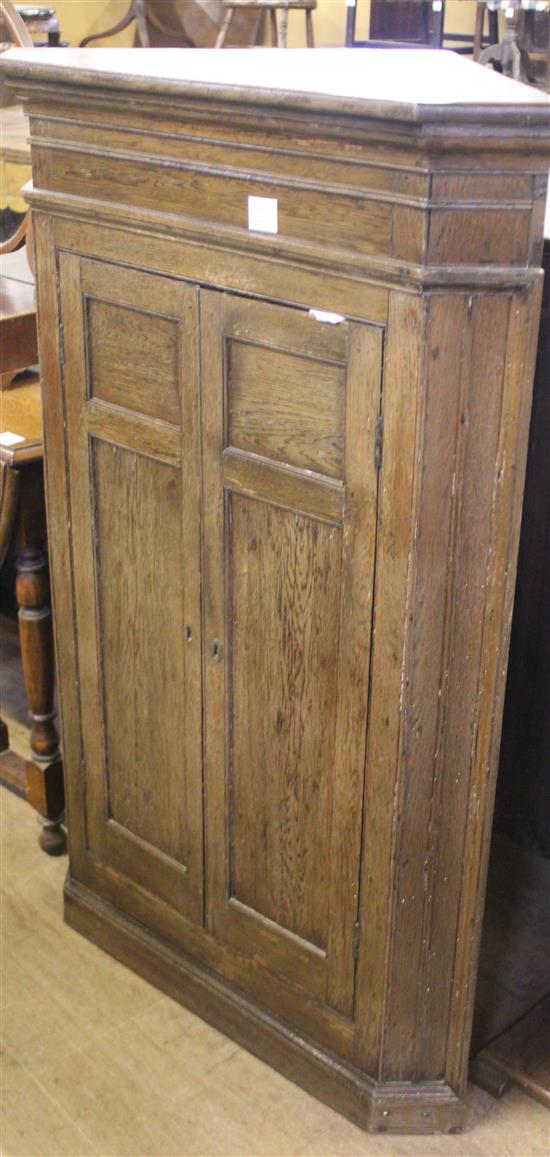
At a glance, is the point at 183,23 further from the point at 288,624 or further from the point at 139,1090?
the point at 139,1090

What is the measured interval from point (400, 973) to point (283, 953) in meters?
0.23

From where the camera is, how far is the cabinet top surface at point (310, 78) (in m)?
1.34

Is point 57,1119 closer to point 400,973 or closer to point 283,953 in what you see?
point 283,953

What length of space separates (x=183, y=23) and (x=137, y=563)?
653 centimetres

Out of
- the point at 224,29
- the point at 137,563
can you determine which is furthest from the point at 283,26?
the point at 137,563

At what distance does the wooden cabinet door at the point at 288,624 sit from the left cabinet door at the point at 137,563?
46 mm

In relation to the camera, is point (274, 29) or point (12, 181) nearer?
point (12, 181)

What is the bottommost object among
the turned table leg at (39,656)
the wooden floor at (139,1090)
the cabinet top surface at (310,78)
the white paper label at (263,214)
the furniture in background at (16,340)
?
the wooden floor at (139,1090)

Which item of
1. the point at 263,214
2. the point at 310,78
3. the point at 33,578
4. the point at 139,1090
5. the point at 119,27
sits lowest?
the point at 139,1090

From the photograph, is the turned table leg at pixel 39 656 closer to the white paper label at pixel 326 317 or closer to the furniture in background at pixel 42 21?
the white paper label at pixel 326 317

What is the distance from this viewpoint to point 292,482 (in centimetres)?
167

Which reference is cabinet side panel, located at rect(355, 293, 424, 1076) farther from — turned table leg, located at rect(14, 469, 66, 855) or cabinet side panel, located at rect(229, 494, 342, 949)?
turned table leg, located at rect(14, 469, 66, 855)

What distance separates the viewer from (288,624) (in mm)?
1771

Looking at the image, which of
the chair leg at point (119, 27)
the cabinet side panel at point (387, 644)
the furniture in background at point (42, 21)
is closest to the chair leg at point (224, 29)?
the chair leg at point (119, 27)
